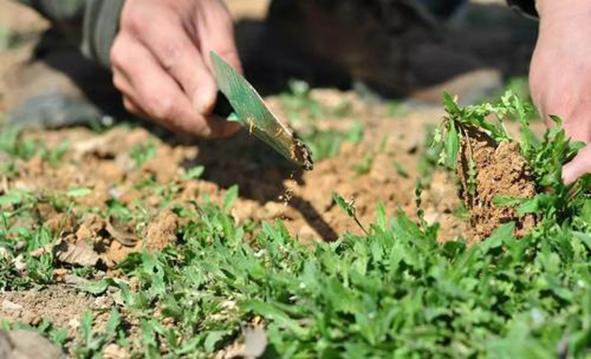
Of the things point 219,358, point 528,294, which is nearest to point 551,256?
point 528,294

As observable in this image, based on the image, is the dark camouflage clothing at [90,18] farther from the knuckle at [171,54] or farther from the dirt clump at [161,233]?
the dirt clump at [161,233]

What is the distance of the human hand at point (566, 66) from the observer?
2441 millimetres

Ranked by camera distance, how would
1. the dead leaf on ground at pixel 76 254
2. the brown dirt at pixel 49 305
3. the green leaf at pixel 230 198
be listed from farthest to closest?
the green leaf at pixel 230 198, the dead leaf on ground at pixel 76 254, the brown dirt at pixel 49 305

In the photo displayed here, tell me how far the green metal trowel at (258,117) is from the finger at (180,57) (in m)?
0.07

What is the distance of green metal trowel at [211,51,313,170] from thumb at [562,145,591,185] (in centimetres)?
63

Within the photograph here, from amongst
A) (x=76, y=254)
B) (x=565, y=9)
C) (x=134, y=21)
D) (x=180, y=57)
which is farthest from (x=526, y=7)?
(x=76, y=254)

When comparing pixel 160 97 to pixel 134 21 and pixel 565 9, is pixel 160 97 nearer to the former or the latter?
pixel 134 21

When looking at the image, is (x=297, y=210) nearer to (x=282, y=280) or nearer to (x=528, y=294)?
(x=282, y=280)

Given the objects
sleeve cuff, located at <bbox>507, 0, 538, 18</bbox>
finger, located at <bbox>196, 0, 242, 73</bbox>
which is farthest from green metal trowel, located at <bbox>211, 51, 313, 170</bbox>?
sleeve cuff, located at <bbox>507, 0, 538, 18</bbox>

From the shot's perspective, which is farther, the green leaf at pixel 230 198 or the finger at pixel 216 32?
the finger at pixel 216 32

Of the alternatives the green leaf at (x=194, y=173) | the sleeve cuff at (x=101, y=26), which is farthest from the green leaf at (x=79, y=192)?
the sleeve cuff at (x=101, y=26)

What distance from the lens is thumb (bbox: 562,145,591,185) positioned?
2162 millimetres

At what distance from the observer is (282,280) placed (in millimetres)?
1949

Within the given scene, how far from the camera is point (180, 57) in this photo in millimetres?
2844
